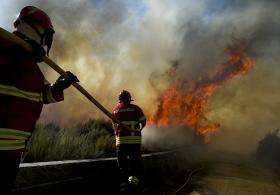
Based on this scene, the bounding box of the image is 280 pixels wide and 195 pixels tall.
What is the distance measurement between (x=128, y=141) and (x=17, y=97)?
6044 mm

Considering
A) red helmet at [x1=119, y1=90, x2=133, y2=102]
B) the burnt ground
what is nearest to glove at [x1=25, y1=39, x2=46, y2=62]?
the burnt ground

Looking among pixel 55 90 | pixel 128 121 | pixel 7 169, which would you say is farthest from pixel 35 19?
pixel 128 121

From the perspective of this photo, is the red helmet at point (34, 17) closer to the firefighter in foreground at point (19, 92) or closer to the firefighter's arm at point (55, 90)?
the firefighter in foreground at point (19, 92)

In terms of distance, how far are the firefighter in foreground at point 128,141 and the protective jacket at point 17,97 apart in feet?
18.2

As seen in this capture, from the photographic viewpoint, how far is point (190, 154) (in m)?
23.0

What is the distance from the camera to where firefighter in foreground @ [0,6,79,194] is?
3254mm

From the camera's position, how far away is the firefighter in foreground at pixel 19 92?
325 cm

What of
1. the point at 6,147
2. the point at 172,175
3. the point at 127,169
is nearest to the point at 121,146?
the point at 127,169

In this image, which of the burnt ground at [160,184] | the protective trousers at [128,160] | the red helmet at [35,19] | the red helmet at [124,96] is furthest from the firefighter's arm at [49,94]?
the red helmet at [124,96]

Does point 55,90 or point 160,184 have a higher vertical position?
point 55,90

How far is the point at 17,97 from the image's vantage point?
332 centimetres

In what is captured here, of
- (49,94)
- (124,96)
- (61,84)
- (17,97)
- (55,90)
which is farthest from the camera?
(124,96)

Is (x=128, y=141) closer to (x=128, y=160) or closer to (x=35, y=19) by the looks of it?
(x=128, y=160)

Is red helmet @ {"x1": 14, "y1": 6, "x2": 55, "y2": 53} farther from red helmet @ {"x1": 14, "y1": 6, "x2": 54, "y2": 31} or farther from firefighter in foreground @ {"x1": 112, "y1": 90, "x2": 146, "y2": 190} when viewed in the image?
firefighter in foreground @ {"x1": 112, "y1": 90, "x2": 146, "y2": 190}
